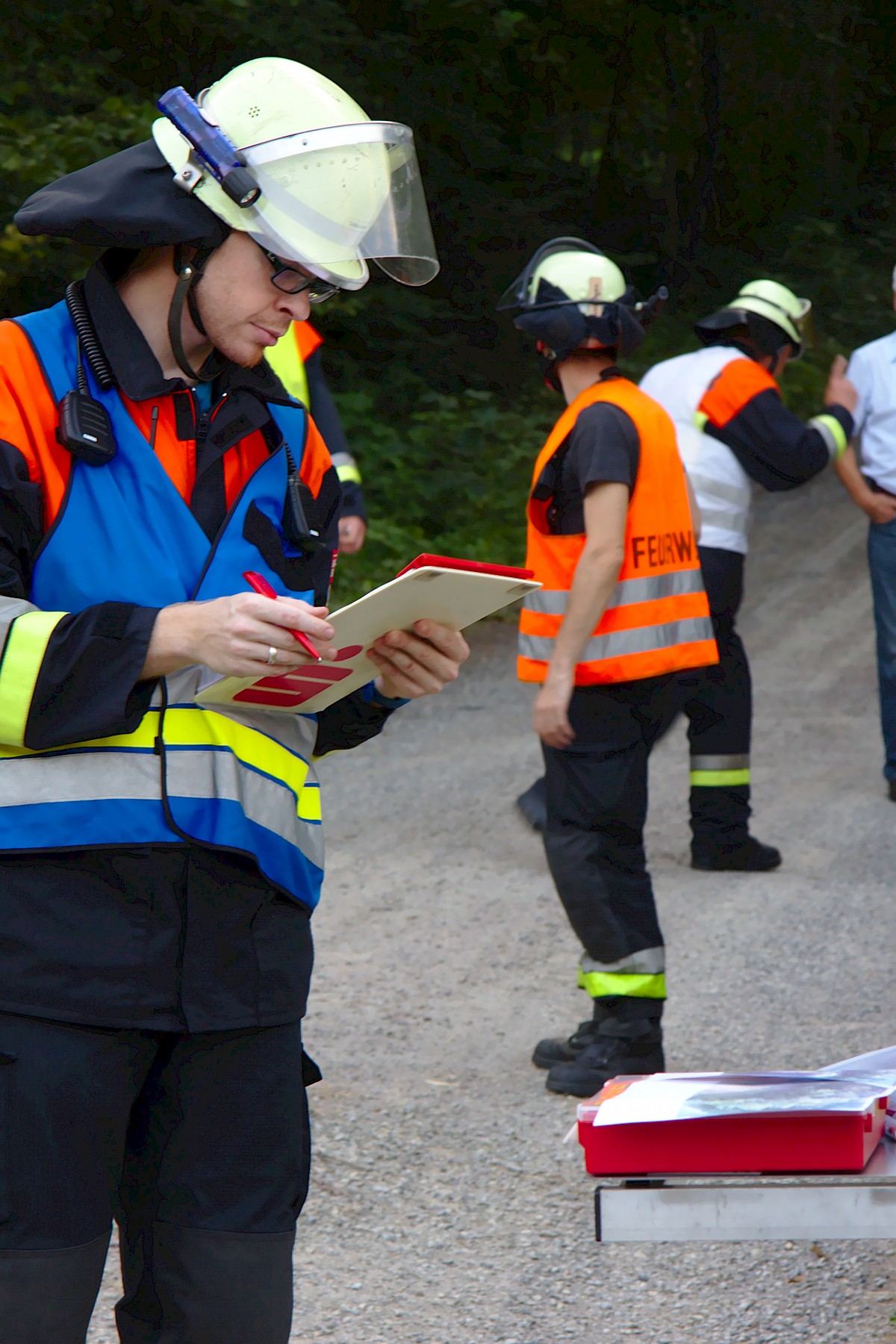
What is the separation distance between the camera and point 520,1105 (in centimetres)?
426

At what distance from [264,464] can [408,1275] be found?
2011 millimetres

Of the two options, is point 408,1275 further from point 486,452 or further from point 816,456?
point 486,452

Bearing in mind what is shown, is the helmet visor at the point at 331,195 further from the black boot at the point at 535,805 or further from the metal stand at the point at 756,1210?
the black boot at the point at 535,805

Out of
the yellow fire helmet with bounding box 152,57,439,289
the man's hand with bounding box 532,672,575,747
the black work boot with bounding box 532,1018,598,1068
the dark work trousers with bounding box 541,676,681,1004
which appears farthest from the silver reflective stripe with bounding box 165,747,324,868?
the black work boot with bounding box 532,1018,598,1068

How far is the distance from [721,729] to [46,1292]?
15.5 ft

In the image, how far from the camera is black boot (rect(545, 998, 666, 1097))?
422cm

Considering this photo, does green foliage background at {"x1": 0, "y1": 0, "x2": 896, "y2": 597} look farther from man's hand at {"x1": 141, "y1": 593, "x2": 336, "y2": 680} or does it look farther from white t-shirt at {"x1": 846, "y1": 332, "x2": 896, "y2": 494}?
man's hand at {"x1": 141, "y1": 593, "x2": 336, "y2": 680}

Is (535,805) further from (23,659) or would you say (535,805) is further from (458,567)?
(23,659)

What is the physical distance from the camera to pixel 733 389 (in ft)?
20.1

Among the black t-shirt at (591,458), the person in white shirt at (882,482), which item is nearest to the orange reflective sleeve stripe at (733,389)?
the person in white shirt at (882,482)

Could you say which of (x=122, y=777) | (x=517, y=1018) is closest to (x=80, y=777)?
(x=122, y=777)

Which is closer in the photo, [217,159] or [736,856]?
[217,159]

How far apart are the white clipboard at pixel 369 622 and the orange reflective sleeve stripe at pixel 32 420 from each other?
0.29 metres

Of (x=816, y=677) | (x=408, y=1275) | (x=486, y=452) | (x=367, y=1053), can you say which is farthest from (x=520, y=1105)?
(x=486, y=452)
